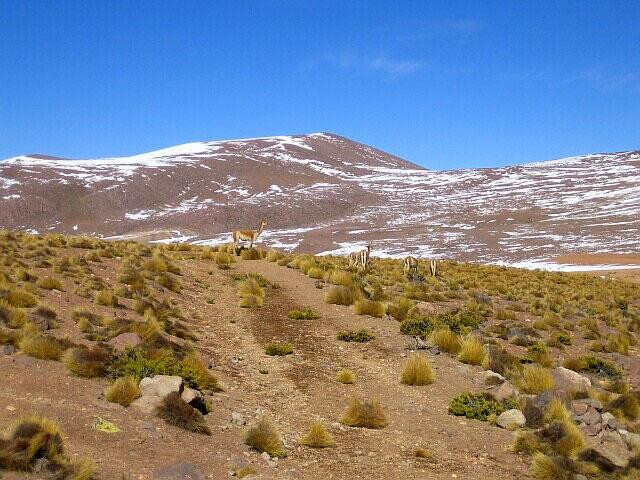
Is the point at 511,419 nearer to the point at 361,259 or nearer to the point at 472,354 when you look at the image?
the point at 472,354

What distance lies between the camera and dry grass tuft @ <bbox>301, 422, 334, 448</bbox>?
8.04 meters

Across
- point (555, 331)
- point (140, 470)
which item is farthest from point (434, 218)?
point (140, 470)

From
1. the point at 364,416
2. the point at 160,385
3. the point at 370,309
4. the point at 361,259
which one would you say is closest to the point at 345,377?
the point at 364,416

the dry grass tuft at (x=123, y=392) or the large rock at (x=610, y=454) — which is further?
the large rock at (x=610, y=454)

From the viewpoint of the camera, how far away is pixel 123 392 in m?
8.05

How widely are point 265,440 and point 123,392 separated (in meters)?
2.04

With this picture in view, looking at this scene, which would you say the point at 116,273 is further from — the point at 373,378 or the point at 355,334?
the point at 373,378

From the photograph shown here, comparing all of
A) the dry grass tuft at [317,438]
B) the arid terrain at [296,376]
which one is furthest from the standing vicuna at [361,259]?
the dry grass tuft at [317,438]

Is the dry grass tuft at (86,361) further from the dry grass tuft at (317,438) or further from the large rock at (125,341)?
the dry grass tuft at (317,438)

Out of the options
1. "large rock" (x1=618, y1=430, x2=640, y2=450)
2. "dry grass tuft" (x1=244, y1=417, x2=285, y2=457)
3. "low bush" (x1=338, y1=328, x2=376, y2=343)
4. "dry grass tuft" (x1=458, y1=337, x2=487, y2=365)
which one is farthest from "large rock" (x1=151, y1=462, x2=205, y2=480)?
"low bush" (x1=338, y1=328, x2=376, y2=343)

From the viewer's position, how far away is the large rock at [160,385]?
8.20 meters

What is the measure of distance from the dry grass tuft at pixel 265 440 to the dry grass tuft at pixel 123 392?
1637 mm

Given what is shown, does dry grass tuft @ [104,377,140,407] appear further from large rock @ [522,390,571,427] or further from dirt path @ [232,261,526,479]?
large rock @ [522,390,571,427]

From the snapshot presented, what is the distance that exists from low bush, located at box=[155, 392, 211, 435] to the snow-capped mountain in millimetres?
56028
